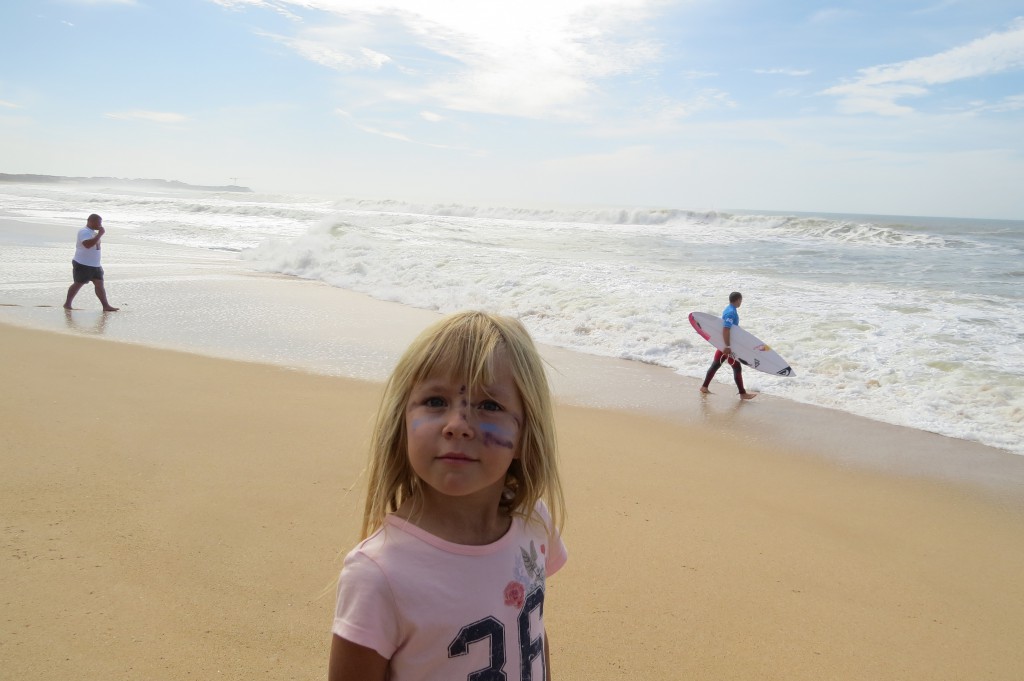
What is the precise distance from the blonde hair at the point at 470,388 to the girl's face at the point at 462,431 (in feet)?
0.09

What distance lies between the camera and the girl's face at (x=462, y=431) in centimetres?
147

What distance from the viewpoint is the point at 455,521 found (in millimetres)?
1564

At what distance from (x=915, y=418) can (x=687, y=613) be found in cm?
522

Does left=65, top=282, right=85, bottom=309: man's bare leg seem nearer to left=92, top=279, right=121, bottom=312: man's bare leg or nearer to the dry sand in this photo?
left=92, top=279, right=121, bottom=312: man's bare leg

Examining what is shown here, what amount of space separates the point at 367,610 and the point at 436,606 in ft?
0.43

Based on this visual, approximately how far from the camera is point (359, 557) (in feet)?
4.63

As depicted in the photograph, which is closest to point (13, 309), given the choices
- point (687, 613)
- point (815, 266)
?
point (687, 613)

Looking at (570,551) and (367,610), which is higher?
(367,610)

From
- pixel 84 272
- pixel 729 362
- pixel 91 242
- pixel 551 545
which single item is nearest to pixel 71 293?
pixel 84 272

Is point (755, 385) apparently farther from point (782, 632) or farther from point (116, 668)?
point (116, 668)

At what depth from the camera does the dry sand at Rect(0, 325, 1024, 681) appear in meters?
2.84

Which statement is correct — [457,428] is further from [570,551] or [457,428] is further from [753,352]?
[753,352]

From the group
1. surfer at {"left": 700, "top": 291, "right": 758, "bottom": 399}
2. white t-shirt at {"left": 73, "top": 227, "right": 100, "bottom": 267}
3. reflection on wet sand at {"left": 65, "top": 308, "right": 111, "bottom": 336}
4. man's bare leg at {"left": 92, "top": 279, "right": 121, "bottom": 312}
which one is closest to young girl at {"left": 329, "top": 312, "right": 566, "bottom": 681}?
surfer at {"left": 700, "top": 291, "right": 758, "bottom": 399}

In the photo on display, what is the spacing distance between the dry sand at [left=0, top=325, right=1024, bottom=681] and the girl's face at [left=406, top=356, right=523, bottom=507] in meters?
1.48
